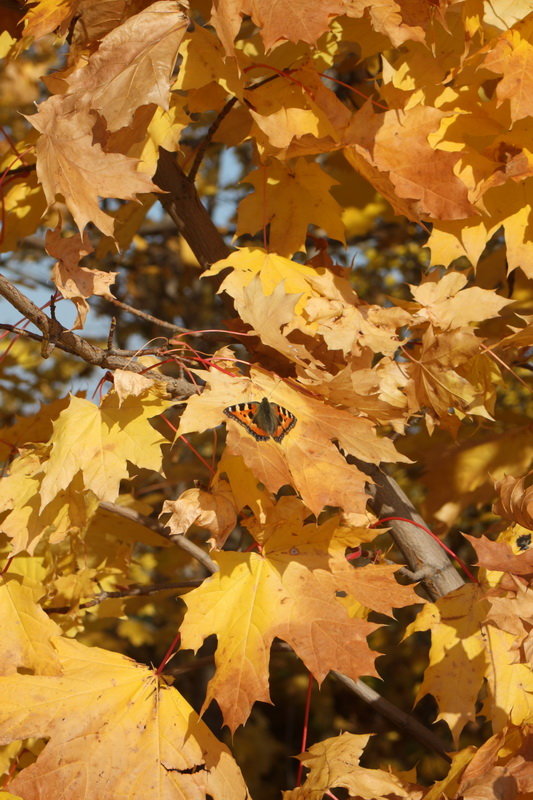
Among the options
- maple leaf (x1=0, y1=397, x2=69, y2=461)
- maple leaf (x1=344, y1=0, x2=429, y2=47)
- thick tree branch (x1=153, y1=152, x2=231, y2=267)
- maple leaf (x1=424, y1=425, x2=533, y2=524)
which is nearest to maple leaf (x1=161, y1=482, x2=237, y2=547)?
maple leaf (x1=0, y1=397, x2=69, y2=461)

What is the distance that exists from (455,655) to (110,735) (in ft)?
2.10

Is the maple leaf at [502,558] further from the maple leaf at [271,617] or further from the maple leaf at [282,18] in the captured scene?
the maple leaf at [282,18]

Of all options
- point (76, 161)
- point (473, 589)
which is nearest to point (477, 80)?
point (76, 161)

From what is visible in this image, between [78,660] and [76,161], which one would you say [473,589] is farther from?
[76,161]

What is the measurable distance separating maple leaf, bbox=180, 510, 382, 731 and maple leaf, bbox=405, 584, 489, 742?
167 millimetres

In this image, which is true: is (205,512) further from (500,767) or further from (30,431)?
(30,431)

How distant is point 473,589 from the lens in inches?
60.6

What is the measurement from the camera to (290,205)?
1.90m

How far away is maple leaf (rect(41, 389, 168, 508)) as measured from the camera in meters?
1.38

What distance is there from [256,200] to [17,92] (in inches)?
119

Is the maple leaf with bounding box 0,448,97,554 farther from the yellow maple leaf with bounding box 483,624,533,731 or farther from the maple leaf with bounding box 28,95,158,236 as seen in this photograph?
the yellow maple leaf with bounding box 483,624,533,731

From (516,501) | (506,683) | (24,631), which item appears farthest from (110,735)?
(516,501)

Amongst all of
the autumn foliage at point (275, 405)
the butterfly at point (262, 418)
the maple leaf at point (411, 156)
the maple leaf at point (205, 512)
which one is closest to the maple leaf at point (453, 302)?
the autumn foliage at point (275, 405)

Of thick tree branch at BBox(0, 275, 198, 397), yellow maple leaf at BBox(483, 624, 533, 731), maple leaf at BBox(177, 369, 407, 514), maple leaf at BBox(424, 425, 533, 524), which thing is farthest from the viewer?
maple leaf at BBox(424, 425, 533, 524)
